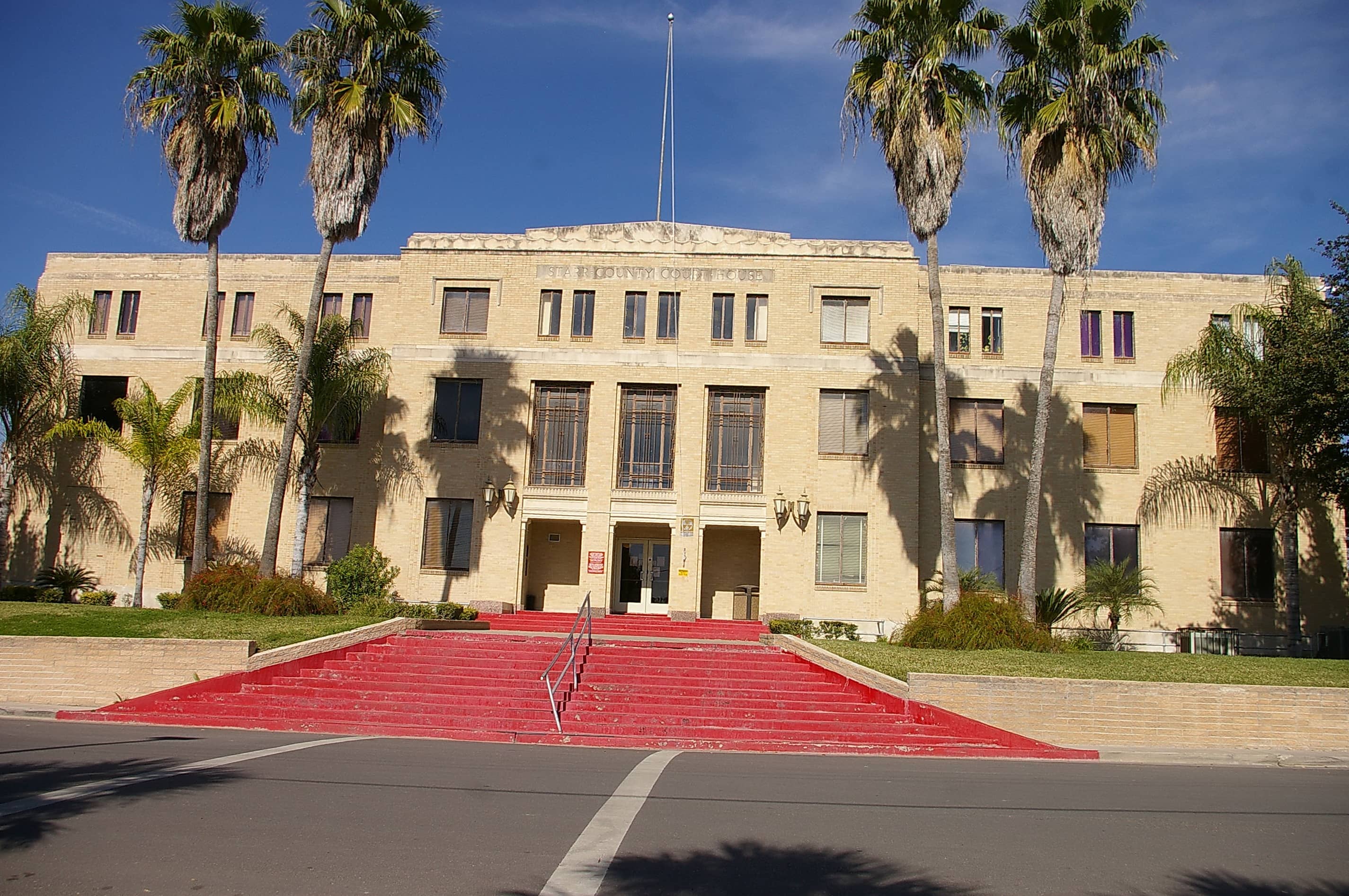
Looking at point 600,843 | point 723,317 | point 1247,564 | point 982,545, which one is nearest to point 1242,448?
point 1247,564

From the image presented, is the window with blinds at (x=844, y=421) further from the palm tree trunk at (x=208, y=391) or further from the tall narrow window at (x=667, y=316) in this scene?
the palm tree trunk at (x=208, y=391)

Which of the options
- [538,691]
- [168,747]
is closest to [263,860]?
[168,747]

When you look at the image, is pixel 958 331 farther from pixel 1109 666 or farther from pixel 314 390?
pixel 314 390

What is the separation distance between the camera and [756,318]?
29.1 m

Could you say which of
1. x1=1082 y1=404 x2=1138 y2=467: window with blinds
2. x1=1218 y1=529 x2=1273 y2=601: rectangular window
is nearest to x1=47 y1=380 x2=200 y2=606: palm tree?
x1=1082 y1=404 x2=1138 y2=467: window with blinds

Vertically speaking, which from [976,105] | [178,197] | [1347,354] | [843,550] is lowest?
[843,550]

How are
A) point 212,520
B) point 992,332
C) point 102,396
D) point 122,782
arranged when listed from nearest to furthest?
point 122,782, point 212,520, point 992,332, point 102,396

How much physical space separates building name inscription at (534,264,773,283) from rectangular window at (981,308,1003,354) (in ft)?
21.6

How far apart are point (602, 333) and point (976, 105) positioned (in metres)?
11.5

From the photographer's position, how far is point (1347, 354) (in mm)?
23328

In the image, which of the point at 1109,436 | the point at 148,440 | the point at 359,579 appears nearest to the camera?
the point at 359,579

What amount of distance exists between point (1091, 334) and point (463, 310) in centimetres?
1829

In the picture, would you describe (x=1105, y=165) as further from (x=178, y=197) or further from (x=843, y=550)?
(x=178, y=197)

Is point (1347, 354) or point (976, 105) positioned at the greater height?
point (976, 105)
